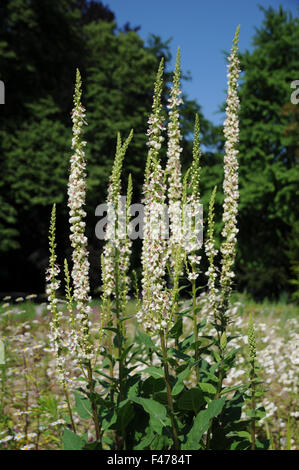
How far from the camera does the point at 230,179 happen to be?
11.9 feet

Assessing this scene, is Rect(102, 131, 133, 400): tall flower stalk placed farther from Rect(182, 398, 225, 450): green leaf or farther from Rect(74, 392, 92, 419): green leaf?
Rect(182, 398, 225, 450): green leaf

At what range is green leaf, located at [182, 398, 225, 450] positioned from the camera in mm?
2887

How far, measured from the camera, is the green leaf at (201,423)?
2.89m

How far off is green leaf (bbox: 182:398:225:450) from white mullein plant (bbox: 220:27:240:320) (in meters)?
0.89

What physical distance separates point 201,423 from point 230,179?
6.38ft

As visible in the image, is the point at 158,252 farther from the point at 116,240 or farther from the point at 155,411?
the point at 155,411

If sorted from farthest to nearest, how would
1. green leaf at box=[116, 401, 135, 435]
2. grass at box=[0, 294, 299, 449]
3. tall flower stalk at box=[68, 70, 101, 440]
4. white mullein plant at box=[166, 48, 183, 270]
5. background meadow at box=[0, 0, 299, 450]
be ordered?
background meadow at box=[0, 0, 299, 450], grass at box=[0, 294, 299, 449], white mullein plant at box=[166, 48, 183, 270], tall flower stalk at box=[68, 70, 101, 440], green leaf at box=[116, 401, 135, 435]

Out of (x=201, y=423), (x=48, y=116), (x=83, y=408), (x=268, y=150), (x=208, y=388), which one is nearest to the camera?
(x=201, y=423)

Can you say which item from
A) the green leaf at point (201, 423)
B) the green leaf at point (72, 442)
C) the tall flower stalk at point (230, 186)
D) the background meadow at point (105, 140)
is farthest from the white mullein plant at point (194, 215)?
the background meadow at point (105, 140)

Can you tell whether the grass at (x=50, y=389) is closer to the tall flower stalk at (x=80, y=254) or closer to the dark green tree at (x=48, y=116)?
the tall flower stalk at (x=80, y=254)

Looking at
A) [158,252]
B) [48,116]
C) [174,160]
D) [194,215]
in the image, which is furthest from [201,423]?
[48,116]

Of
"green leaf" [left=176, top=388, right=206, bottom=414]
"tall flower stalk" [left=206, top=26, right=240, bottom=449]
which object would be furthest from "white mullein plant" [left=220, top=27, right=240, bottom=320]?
"green leaf" [left=176, top=388, right=206, bottom=414]

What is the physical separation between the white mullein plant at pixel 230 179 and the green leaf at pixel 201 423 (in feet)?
2.93

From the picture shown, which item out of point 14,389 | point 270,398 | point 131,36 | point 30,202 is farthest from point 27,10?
point 270,398
